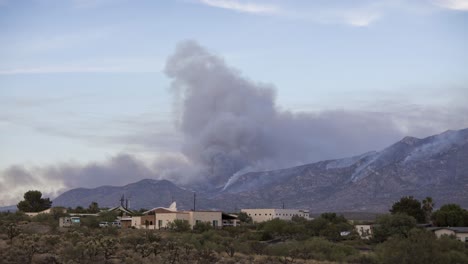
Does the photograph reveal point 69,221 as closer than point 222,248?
No

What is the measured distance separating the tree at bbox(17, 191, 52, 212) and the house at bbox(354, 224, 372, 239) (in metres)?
63.5

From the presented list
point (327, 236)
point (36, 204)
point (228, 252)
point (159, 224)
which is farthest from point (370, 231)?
point (36, 204)

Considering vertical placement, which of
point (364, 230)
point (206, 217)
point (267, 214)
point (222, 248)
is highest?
point (267, 214)

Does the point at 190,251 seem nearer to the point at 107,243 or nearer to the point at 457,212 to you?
the point at 107,243

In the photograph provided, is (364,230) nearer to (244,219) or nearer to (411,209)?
(411,209)

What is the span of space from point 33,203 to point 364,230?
229 ft

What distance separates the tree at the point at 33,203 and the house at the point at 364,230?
63464 mm

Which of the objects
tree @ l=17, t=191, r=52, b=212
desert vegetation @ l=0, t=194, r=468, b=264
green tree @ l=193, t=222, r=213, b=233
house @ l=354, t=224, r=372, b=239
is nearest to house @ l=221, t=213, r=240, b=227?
green tree @ l=193, t=222, r=213, b=233

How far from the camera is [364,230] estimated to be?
343 feet

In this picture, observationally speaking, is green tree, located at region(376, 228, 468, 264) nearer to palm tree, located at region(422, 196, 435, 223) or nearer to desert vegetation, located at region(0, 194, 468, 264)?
desert vegetation, located at region(0, 194, 468, 264)

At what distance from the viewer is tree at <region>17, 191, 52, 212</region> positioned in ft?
470

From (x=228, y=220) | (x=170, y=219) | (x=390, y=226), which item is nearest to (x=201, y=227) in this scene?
(x=170, y=219)

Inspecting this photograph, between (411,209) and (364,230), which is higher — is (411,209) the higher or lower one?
the higher one

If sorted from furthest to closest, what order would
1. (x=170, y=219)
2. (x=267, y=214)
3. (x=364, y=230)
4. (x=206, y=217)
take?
(x=267, y=214)
(x=206, y=217)
(x=170, y=219)
(x=364, y=230)
